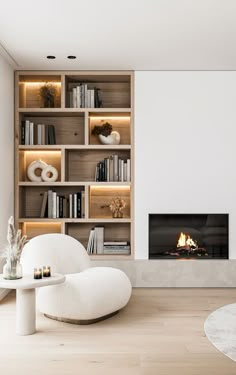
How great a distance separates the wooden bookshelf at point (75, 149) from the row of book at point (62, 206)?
0.26ft

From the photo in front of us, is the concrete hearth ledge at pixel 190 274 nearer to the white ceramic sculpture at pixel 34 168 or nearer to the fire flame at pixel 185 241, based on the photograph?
the fire flame at pixel 185 241

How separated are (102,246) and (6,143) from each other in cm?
173

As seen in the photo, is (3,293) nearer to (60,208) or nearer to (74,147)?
(60,208)

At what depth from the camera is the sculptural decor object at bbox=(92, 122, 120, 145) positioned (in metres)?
5.99

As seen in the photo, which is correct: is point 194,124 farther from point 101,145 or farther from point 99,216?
point 99,216

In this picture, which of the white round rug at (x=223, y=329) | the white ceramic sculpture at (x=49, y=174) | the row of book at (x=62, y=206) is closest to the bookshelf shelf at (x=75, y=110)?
the white ceramic sculpture at (x=49, y=174)

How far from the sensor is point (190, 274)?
227 inches

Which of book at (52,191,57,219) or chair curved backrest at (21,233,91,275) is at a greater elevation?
book at (52,191,57,219)

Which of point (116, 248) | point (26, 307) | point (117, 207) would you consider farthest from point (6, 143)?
point (26, 307)

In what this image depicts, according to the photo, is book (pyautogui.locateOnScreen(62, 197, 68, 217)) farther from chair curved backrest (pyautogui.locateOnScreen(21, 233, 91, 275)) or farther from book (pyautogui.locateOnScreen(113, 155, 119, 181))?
chair curved backrest (pyautogui.locateOnScreen(21, 233, 91, 275))

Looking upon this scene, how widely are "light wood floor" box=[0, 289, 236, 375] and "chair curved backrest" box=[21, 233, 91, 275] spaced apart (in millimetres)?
494

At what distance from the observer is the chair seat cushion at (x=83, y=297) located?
3996 mm

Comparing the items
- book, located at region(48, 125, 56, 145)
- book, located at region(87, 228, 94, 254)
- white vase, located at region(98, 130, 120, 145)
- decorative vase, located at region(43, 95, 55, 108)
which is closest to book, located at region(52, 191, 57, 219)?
book, located at region(87, 228, 94, 254)

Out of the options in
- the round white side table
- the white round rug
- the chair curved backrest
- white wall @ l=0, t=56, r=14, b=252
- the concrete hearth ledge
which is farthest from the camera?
the concrete hearth ledge
